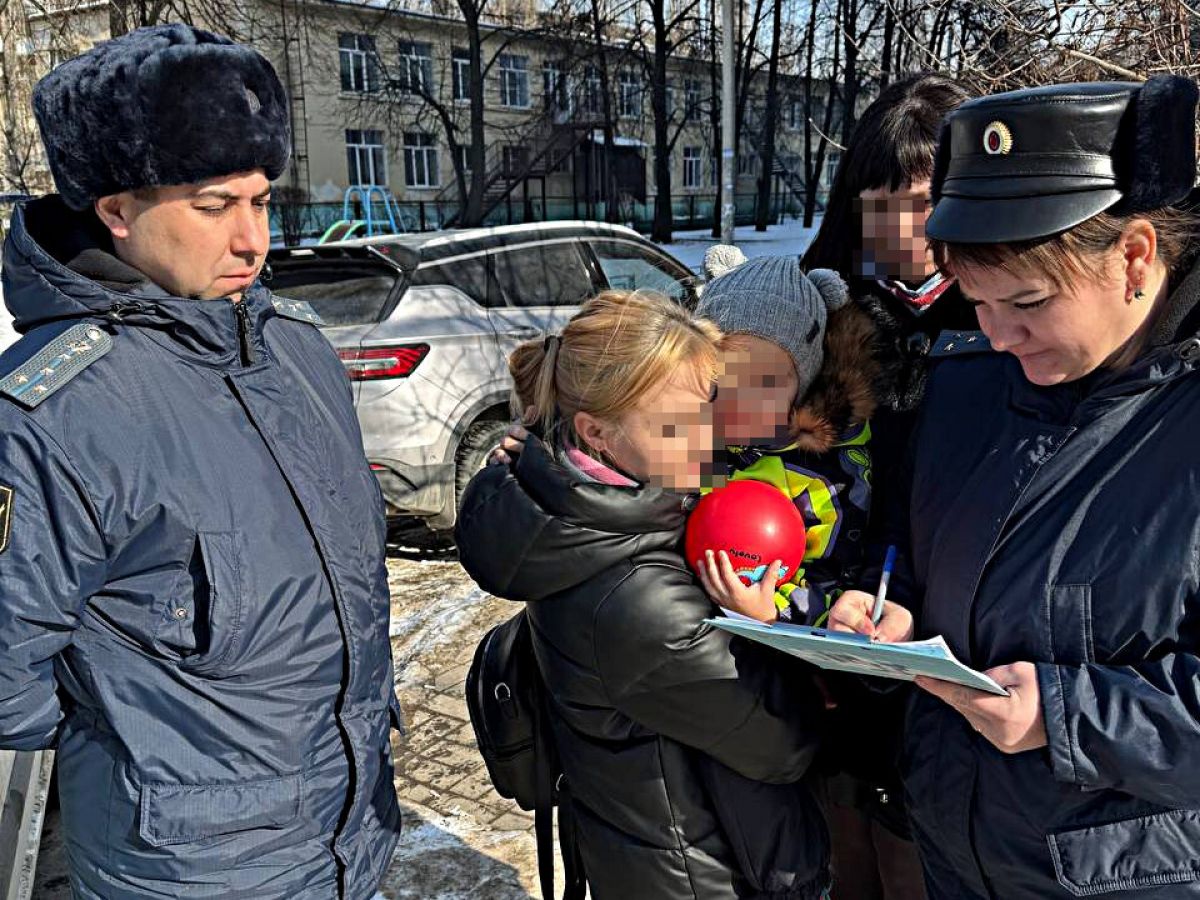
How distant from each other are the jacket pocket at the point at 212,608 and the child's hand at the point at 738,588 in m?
0.77

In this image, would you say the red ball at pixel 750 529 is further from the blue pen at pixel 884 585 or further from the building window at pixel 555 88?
the building window at pixel 555 88

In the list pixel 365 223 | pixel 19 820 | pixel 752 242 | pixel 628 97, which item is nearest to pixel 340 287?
pixel 19 820

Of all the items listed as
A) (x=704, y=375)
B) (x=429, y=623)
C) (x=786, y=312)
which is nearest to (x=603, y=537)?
(x=704, y=375)

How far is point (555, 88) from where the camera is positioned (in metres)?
30.3

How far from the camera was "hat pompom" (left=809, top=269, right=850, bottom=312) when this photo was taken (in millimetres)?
1989

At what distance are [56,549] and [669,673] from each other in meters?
0.95

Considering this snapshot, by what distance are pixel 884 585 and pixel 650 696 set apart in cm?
43

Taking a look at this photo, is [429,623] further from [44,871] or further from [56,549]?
[56,549]

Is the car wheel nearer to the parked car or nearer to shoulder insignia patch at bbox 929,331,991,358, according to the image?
the parked car

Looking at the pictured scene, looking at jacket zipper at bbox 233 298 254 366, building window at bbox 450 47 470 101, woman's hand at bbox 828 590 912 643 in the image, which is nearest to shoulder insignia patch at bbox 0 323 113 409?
jacket zipper at bbox 233 298 254 366

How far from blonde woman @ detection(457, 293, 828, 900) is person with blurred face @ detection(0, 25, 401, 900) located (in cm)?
37

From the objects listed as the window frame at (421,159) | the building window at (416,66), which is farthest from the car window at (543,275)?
the window frame at (421,159)

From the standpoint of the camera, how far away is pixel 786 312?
1851 mm

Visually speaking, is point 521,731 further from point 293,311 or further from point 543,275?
point 543,275
